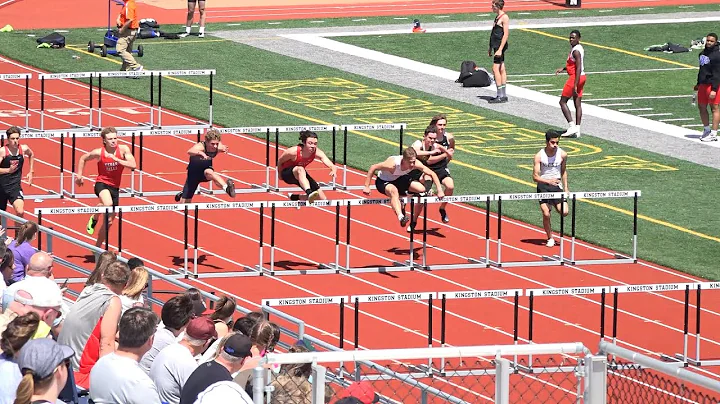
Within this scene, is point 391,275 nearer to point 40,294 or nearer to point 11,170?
point 11,170

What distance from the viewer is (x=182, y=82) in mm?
33719

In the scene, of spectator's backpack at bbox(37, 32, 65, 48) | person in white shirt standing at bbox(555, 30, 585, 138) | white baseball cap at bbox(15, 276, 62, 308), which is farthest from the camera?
spectator's backpack at bbox(37, 32, 65, 48)

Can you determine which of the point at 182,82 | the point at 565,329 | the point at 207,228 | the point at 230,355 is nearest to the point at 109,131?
the point at 207,228

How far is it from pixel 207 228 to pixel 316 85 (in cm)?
1118

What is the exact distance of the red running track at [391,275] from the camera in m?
18.7

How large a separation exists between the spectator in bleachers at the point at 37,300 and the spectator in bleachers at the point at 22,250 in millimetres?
4246

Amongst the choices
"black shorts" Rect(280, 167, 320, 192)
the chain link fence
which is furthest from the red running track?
the chain link fence

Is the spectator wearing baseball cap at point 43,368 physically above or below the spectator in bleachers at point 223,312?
above

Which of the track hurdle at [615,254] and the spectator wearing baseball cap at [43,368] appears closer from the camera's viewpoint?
the spectator wearing baseball cap at [43,368]

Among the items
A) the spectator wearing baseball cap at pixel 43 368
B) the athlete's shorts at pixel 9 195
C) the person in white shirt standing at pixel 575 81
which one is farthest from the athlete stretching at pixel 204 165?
the spectator wearing baseball cap at pixel 43 368

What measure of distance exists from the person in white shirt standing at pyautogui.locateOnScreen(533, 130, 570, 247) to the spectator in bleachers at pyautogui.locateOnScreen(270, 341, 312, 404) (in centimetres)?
1279

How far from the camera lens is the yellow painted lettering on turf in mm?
33344

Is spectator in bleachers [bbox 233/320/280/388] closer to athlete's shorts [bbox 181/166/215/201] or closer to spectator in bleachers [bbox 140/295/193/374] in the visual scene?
spectator in bleachers [bbox 140/295/193/374]

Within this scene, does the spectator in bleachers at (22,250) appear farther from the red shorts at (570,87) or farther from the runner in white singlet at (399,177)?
the red shorts at (570,87)
